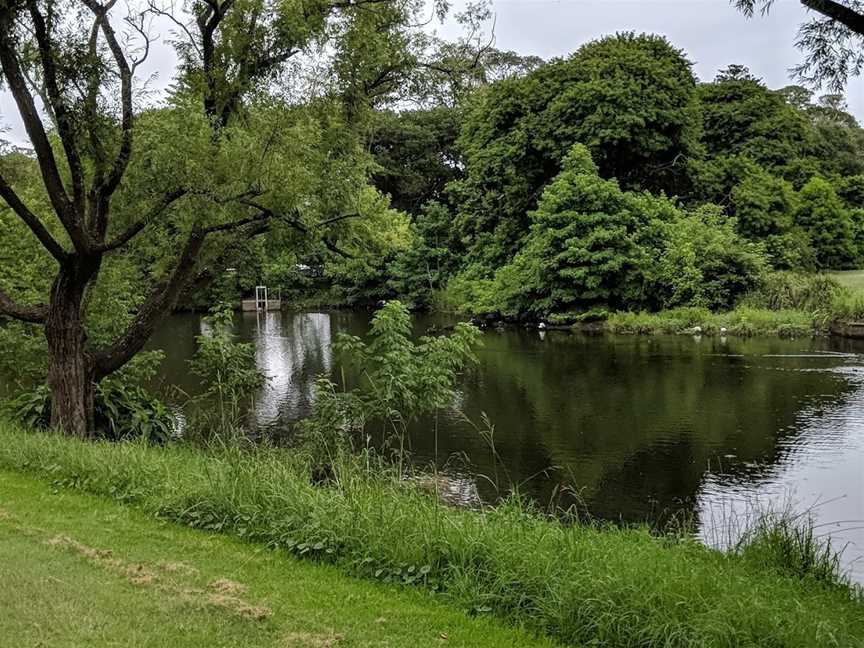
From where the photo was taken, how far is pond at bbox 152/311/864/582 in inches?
359

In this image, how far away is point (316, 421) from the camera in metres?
10.3

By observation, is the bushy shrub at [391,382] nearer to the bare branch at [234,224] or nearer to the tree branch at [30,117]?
the bare branch at [234,224]

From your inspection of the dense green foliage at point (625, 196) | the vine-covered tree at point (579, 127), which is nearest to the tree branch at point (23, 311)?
the dense green foliage at point (625, 196)

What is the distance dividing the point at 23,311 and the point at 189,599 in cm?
669

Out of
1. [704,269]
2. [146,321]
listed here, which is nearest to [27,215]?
[146,321]

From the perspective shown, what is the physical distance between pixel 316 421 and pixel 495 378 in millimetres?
8158

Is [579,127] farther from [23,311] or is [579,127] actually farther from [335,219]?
[23,311]

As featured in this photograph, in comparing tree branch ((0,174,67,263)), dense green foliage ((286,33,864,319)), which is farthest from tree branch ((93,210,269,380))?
dense green foliage ((286,33,864,319))

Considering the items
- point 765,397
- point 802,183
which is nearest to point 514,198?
point 802,183

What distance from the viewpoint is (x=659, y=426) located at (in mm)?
12859

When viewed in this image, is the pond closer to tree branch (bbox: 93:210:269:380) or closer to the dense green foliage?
tree branch (bbox: 93:210:269:380)

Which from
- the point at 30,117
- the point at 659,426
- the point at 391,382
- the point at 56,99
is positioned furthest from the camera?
the point at 659,426

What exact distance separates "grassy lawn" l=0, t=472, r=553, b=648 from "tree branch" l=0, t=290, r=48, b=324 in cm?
465

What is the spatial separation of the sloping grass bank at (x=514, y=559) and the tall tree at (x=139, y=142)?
2856 mm
